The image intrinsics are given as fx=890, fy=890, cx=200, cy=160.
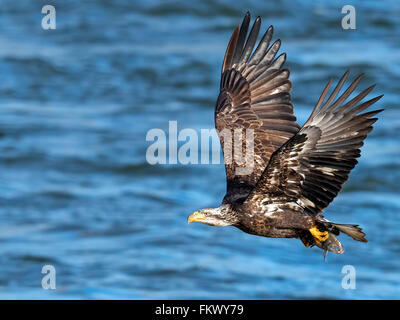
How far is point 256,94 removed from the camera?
11602mm

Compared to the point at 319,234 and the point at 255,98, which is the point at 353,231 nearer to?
the point at 319,234

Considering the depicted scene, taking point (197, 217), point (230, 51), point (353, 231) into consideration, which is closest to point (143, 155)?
point (230, 51)

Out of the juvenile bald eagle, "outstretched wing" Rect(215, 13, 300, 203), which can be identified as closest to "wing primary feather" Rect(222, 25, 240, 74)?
"outstretched wing" Rect(215, 13, 300, 203)

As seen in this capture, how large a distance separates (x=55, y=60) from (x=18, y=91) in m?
2.68

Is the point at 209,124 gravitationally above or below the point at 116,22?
below

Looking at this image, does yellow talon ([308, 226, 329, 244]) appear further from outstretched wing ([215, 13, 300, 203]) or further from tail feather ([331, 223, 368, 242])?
outstretched wing ([215, 13, 300, 203])

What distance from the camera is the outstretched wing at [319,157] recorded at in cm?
926

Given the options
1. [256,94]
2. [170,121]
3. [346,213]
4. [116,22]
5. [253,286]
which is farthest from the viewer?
[116,22]

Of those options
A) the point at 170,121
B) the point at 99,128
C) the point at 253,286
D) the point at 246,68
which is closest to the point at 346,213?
the point at 253,286

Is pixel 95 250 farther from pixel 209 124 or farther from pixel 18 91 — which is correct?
pixel 18 91

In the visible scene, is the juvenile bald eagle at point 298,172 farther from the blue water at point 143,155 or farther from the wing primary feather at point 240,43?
the blue water at point 143,155

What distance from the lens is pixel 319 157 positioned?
944 cm

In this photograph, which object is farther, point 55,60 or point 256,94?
point 55,60

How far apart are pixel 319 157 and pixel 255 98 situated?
2369 mm
